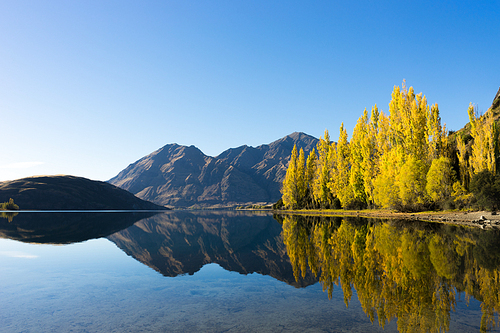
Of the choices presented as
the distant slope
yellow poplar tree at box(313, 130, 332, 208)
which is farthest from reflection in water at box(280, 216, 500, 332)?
the distant slope

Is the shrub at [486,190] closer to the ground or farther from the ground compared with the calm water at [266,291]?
farther from the ground

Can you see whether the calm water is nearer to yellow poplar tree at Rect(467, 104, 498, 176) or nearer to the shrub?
the shrub

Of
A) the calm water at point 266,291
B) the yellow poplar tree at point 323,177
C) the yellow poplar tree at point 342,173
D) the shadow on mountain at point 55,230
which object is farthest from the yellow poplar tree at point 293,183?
the calm water at point 266,291

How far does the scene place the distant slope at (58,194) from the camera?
145000 mm

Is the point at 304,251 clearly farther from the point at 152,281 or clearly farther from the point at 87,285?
the point at 87,285

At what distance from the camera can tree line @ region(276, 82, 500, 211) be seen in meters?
38.6

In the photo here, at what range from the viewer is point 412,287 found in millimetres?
8703

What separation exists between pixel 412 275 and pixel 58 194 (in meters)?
188

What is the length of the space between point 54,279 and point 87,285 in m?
2.02

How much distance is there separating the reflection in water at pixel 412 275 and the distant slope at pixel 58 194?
172037mm

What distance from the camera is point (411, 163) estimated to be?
42.6m

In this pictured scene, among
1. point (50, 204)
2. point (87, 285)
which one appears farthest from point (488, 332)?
point (50, 204)

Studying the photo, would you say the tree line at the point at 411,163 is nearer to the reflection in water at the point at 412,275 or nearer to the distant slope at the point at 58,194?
Answer: the reflection in water at the point at 412,275

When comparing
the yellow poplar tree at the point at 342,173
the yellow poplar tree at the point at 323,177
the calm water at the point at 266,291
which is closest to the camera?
the calm water at the point at 266,291
